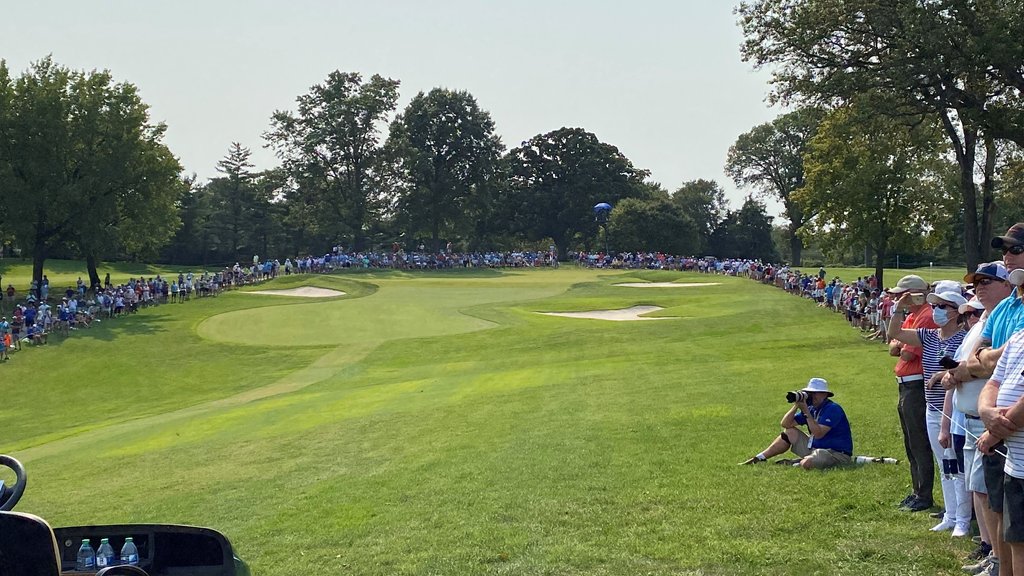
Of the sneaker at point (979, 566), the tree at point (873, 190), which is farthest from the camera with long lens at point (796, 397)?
the tree at point (873, 190)

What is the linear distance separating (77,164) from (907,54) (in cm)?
4649

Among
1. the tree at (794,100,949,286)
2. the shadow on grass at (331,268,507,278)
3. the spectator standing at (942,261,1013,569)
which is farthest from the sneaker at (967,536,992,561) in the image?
the shadow on grass at (331,268,507,278)

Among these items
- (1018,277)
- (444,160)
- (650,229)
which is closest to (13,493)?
(1018,277)

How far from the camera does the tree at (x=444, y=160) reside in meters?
86.5

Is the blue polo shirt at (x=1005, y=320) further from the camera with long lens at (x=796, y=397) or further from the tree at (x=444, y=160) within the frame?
the tree at (x=444, y=160)

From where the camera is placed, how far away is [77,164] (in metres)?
51.3

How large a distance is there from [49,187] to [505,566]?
5049 centimetres

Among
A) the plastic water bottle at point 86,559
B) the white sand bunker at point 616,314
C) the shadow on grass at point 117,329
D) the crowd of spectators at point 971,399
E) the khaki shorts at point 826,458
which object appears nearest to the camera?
the crowd of spectators at point 971,399

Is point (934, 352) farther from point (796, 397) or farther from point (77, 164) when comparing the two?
point (77, 164)

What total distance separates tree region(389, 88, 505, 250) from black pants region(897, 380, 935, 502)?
7883 cm

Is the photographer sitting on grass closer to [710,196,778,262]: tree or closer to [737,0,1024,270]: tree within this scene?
[737,0,1024,270]: tree

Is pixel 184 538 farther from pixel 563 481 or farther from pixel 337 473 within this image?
pixel 337 473

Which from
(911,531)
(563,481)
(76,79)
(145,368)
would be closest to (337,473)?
(563,481)

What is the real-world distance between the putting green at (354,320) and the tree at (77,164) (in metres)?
14.4
